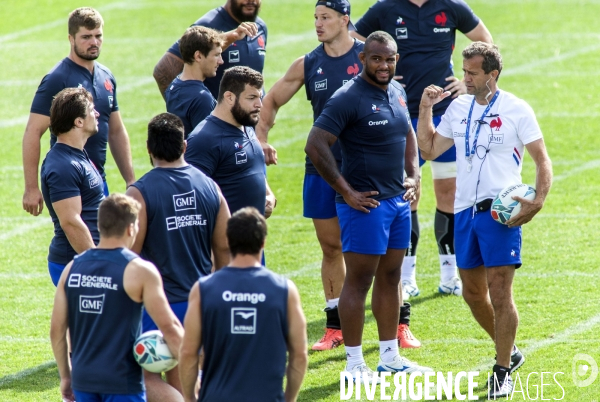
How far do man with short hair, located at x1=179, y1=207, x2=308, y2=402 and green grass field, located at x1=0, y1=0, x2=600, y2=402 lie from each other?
7.38 feet

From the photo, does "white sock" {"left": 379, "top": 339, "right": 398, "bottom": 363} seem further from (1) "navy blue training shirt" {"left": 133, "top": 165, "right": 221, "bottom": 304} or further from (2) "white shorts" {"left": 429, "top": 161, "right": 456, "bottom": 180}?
(2) "white shorts" {"left": 429, "top": 161, "right": 456, "bottom": 180}

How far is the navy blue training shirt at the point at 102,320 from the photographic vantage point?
16.9ft

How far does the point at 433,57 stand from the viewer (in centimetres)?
977

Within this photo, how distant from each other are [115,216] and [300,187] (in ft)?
27.2

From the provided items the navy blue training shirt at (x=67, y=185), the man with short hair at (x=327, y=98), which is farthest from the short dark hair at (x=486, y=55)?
the navy blue training shirt at (x=67, y=185)

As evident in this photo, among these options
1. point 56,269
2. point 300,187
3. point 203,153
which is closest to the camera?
point 203,153

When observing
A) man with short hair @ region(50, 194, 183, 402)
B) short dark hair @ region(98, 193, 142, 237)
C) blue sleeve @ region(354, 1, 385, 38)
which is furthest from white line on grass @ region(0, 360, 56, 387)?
blue sleeve @ region(354, 1, 385, 38)

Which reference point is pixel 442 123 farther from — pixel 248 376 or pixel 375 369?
pixel 248 376

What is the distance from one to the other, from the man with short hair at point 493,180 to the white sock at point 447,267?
2366 millimetres

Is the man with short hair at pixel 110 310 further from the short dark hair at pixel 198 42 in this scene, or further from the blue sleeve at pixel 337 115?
the short dark hair at pixel 198 42

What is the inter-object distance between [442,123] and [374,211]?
852 millimetres

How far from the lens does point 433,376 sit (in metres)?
7.35

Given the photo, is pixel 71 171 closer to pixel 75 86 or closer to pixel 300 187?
pixel 75 86

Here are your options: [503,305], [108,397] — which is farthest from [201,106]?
[108,397]
